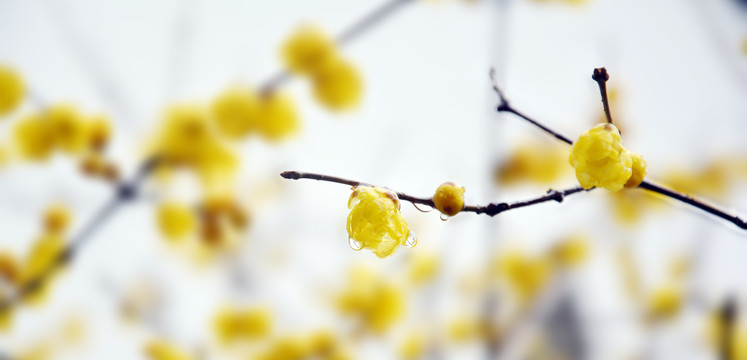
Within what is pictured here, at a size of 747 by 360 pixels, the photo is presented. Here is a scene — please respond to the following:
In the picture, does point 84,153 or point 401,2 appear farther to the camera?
point 84,153

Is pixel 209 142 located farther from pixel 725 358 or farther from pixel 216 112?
pixel 725 358

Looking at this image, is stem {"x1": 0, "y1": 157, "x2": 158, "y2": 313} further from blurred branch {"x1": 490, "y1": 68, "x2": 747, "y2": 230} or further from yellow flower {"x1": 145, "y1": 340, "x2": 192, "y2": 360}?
blurred branch {"x1": 490, "y1": 68, "x2": 747, "y2": 230}

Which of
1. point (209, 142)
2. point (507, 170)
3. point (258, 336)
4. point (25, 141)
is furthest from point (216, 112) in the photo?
point (507, 170)

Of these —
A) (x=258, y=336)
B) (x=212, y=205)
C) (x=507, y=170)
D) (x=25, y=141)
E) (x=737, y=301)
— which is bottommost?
(x=737, y=301)

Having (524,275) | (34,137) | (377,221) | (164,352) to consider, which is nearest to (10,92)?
(34,137)

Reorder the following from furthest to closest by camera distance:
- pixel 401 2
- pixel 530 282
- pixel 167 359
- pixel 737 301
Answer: pixel 530 282 → pixel 167 359 → pixel 737 301 → pixel 401 2

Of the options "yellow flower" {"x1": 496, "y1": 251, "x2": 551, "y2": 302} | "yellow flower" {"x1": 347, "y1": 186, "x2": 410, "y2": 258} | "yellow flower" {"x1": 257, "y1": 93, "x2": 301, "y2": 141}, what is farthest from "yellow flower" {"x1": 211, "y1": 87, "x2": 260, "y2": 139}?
"yellow flower" {"x1": 496, "y1": 251, "x2": 551, "y2": 302}

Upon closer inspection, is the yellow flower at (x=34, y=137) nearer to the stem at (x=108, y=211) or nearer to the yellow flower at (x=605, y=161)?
the stem at (x=108, y=211)
